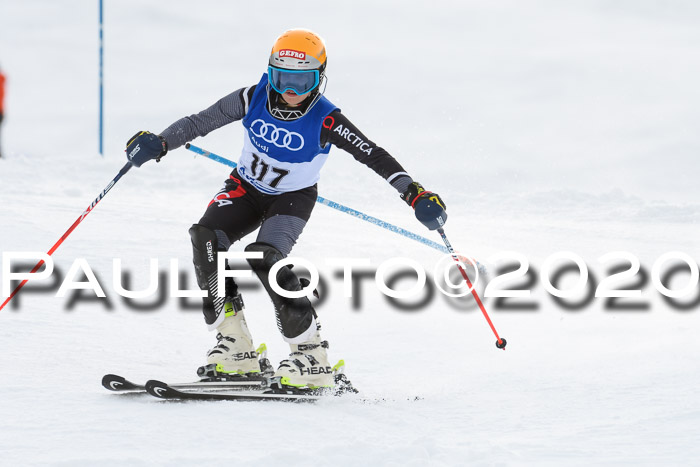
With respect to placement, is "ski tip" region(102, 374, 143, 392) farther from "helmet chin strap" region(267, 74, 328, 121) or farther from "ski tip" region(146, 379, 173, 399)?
"helmet chin strap" region(267, 74, 328, 121)

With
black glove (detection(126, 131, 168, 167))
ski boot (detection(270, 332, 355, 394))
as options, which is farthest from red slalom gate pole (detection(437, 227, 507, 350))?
black glove (detection(126, 131, 168, 167))

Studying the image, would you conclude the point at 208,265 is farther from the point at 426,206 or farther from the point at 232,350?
the point at 426,206

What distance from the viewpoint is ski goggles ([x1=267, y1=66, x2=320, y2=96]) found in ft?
12.5

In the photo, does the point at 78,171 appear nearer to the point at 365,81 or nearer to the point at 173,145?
the point at 173,145

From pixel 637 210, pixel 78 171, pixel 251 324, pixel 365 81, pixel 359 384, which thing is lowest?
pixel 359 384

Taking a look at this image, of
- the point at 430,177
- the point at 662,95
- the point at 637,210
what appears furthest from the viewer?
the point at 662,95

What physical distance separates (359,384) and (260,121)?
5.40 ft

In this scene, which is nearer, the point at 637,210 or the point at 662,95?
the point at 637,210

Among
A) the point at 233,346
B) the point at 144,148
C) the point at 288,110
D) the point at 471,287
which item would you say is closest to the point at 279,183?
the point at 288,110

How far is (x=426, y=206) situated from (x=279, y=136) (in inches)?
32.6

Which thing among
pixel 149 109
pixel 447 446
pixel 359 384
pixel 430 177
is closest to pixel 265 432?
pixel 447 446

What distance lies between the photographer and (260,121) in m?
3.97

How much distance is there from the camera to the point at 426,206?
3781 mm

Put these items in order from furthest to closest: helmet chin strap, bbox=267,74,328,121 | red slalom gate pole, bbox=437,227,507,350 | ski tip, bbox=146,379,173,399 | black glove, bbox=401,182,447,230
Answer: red slalom gate pole, bbox=437,227,507,350, helmet chin strap, bbox=267,74,328,121, black glove, bbox=401,182,447,230, ski tip, bbox=146,379,173,399
